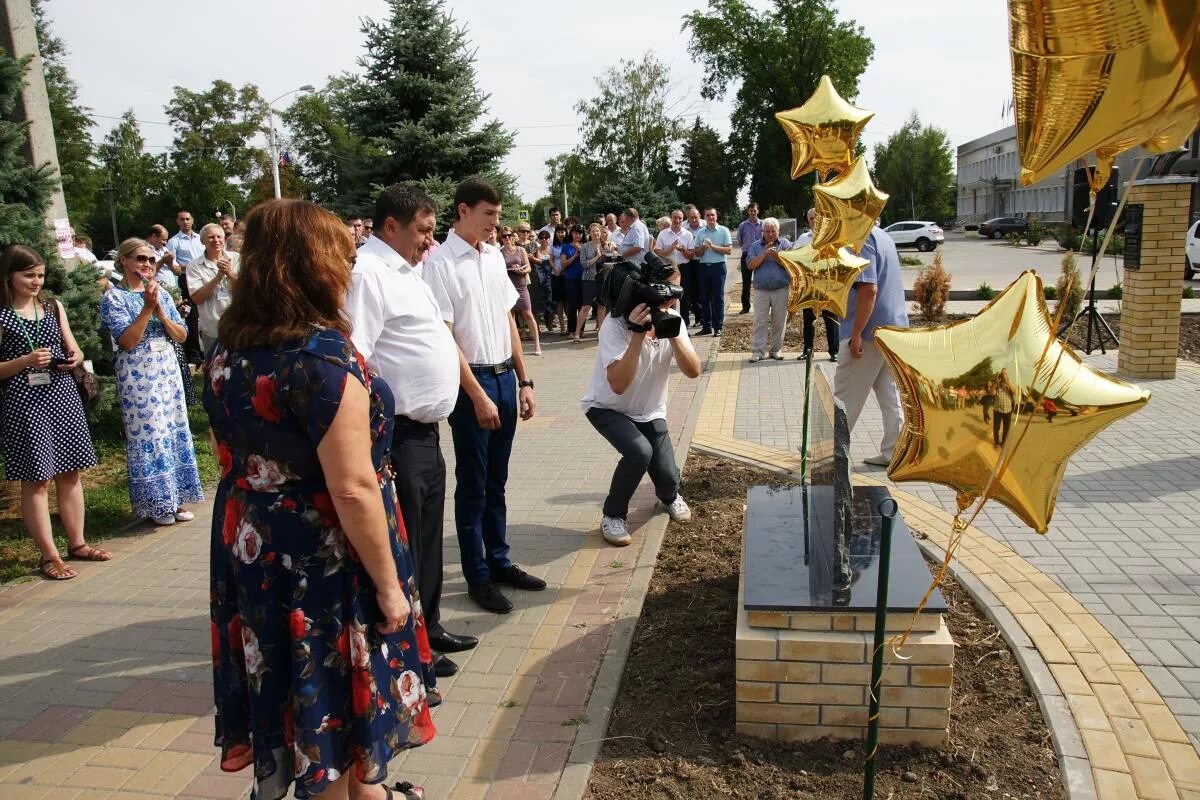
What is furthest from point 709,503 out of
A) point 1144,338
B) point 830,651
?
point 1144,338

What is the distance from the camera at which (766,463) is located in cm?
657

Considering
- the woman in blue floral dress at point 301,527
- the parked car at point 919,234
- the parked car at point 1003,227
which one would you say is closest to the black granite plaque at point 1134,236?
the woman in blue floral dress at point 301,527

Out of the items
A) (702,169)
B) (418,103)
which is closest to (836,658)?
(418,103)

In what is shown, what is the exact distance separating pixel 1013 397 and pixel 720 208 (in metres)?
57.5

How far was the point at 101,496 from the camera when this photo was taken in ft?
20.7

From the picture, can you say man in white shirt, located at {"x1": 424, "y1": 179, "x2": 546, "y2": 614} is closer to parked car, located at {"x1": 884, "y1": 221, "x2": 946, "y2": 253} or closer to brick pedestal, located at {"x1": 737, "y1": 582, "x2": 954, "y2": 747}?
brick pedestal, located at {"x1": 737, "y1": 582, "x2": 954, "y2": 747}

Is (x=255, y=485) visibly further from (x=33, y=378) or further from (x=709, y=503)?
(x=709, y=503)

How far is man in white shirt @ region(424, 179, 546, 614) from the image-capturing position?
3926mm

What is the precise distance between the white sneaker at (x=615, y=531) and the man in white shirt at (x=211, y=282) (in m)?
3.56

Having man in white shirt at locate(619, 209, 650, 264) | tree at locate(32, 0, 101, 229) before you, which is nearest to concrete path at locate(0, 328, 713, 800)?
man in white shirt at locate(619, 209, 650, 264)

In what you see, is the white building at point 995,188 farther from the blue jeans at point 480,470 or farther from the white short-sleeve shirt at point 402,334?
the white short-sleeve shirt at point 402,334

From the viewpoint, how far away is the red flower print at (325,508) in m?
2.16

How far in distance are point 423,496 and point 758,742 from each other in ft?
5.31

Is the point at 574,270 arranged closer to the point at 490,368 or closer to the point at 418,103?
the point at 418,103
